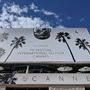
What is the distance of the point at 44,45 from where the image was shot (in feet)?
138

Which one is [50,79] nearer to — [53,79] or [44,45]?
[53,79]

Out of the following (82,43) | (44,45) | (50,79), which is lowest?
(50,79)

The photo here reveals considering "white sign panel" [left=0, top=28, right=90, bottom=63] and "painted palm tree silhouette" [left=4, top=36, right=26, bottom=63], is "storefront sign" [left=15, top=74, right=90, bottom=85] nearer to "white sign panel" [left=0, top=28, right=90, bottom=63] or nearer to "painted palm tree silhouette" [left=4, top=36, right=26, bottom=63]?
"white sign panel" [left=0, top=28, right=90, bottom=63]

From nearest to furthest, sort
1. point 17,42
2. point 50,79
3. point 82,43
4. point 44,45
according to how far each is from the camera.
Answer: point 50,79 → point 44,45 → point 82,43 → point 17,42

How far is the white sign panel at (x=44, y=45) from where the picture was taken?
39531 mm

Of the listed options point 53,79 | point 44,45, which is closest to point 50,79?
point 53,79

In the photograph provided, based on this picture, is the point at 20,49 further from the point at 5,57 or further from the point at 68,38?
the point at 68,38

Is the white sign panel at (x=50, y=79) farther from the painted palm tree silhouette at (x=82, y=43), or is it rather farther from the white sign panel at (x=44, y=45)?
the painted palm tree silhouette at (x=82, y=43)

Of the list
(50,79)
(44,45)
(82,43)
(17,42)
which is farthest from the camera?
(17,42)

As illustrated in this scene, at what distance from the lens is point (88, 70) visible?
36.3m

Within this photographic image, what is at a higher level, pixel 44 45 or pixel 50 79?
pixel 44 45

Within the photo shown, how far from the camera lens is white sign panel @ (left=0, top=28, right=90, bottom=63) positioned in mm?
39531

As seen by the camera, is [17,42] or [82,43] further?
[17,42]

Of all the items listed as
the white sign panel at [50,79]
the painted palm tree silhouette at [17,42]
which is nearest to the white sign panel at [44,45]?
the painted palm tree silhouette at [17,42]
